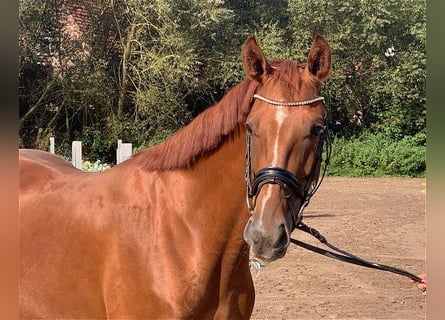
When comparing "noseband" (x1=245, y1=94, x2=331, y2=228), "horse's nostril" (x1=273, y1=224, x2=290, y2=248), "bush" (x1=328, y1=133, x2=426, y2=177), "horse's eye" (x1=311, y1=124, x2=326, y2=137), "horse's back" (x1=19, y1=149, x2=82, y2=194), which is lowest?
"bush" (x1=328, y1=133, x2=426, y2=177)

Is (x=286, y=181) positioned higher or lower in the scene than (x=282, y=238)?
higher

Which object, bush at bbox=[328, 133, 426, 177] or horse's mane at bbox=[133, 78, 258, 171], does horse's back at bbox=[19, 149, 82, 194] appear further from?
bush at bbox=[328, 133, 426, 177]

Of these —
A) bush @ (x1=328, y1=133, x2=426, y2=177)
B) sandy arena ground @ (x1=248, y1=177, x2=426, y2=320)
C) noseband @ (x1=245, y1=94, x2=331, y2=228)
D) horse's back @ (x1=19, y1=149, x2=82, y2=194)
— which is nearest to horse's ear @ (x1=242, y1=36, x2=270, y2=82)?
noseband @ (x1=245, y1=94, x2=331, y2=228)

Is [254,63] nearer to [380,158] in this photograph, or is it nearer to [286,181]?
[286,181]

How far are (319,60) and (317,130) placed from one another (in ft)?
1.15

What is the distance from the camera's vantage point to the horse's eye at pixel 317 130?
193cm

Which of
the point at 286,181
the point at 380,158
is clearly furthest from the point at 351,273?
the point at 380,158

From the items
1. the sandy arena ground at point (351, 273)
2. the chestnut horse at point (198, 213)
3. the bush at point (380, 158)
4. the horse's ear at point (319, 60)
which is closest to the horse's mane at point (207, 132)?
the chestnut horse at point (198, 213)

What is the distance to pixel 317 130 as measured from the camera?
1.95 meters

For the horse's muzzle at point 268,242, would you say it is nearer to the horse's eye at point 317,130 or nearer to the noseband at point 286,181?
the noseband at point 286,181

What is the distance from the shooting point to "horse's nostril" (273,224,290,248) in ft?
5.77
